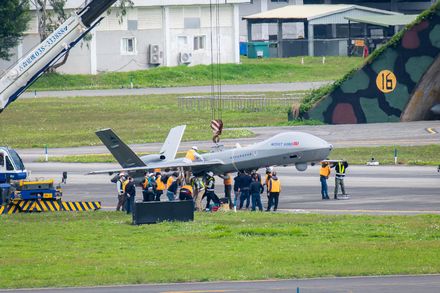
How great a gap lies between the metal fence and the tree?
16709mm

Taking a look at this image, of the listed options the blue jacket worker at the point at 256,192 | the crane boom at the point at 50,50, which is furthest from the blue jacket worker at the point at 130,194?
the crane boom at the point at 50,50

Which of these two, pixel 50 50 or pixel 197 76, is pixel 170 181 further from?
pixel 197 76

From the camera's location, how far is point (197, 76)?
107 m

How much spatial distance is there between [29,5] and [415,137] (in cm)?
5139

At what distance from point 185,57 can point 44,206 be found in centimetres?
7136

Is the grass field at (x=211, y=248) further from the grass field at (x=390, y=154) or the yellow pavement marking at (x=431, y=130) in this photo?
the yellow pavement marking at (x=431, y=130)

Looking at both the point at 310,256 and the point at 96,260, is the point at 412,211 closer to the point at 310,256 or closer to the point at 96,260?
the point at 310,256

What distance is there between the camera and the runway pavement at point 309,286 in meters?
26.7

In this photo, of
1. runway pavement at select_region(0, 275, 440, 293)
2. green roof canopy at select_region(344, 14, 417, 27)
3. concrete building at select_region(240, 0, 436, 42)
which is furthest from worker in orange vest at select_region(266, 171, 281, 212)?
concrete building at select_region(240, 0, 436, 42)

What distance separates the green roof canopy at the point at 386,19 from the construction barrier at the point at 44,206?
73.3m

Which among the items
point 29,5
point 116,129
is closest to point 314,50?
point 29,5

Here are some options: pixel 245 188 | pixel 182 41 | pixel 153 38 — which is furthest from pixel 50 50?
pixel 182 41

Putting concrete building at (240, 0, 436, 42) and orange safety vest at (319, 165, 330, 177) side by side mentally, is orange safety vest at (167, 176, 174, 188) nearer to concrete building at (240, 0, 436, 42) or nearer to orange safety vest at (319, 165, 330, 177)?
orange safety vest at (319, 165, 330, 177)

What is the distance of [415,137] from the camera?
63469 millimetres
